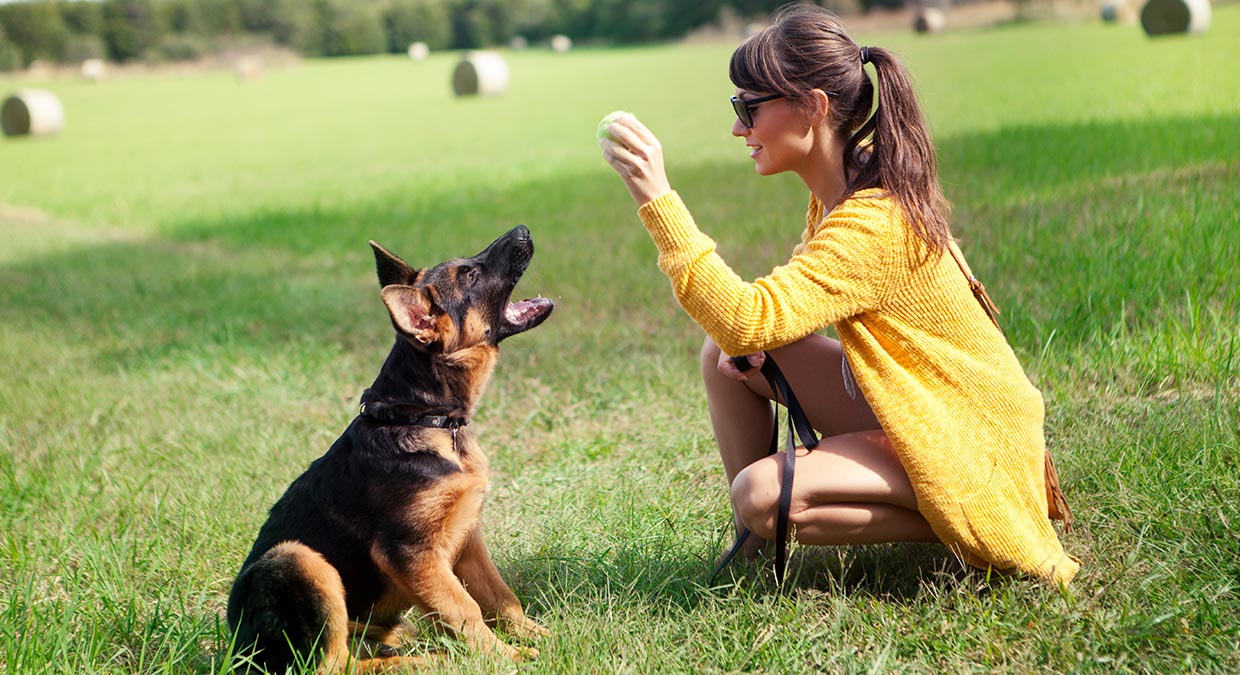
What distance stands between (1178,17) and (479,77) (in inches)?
769

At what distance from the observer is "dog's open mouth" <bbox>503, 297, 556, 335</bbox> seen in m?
3.27

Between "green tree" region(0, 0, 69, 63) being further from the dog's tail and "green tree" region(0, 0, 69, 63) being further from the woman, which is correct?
the woman

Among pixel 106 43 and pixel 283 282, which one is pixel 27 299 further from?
pixel 106 43

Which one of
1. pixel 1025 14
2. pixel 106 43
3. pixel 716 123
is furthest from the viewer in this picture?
pixel 106 43

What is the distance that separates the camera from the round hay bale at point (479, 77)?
108 ft

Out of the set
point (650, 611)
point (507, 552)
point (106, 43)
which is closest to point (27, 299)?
point (507, 552)

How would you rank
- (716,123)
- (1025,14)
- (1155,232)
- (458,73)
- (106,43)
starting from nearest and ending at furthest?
1. (1155,232)
2. (716,123)
3. (458,73)
4. (1025,14)
5. (106,43)

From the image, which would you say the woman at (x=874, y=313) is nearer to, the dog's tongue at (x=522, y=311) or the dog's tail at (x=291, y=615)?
the dog's tongue at (x=522, y=311)

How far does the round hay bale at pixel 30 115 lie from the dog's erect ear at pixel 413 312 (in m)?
27.9

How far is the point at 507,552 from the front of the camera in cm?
373

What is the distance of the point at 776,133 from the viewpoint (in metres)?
3.01

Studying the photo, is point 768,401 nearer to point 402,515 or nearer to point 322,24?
point 402,515

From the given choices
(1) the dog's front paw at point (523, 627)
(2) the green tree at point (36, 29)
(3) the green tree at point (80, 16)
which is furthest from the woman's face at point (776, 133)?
(3) the green tree at point (80, 16)

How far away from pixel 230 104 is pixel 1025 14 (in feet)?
100
